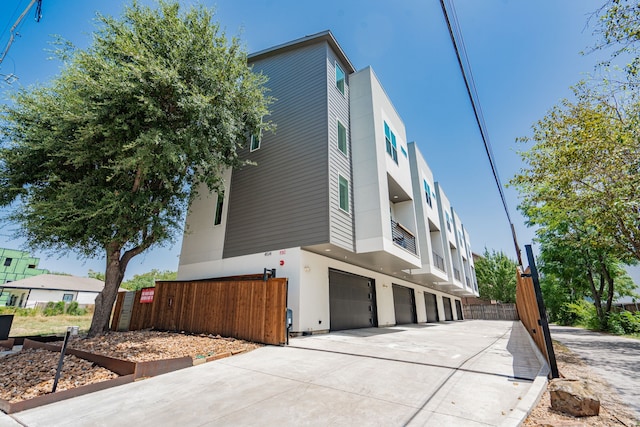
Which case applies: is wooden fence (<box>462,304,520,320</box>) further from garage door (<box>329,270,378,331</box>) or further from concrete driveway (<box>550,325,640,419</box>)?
concrete driveway (<box>550,325,640,419</box>)

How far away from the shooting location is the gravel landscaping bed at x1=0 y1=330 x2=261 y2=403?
13.8 ft

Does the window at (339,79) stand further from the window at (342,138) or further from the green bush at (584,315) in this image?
the green bush at (584,315)

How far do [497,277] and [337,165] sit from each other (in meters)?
33.2

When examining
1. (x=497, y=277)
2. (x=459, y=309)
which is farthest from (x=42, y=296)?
(x=497, y=277)

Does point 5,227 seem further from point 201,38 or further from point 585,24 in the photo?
point 585,24

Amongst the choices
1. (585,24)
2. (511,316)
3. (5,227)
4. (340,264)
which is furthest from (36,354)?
(511,316)

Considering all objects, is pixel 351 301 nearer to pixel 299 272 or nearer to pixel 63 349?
pixel 299 272

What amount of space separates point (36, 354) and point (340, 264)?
29.6 ft

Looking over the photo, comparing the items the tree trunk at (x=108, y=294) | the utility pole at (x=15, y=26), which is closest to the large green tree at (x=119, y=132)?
the tree trunk at (x=108, y=294)

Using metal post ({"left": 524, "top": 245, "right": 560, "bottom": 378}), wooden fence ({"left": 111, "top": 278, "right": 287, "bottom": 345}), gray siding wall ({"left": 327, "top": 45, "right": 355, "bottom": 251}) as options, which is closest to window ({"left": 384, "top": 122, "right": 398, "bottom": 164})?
gray siding wall ({"left": 327, "top": 45, "right": 355, "bottom": 251})

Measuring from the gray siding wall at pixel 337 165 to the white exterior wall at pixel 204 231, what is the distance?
202 inches

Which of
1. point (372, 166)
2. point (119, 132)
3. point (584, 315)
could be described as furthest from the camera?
point (584, 315)

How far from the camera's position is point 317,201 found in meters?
9.48

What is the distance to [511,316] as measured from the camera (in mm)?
27297
